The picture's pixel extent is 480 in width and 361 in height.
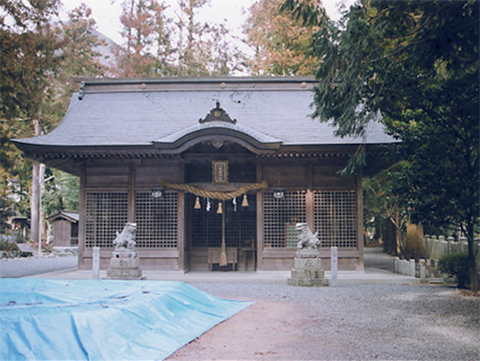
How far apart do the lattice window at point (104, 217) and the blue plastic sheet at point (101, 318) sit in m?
5.27

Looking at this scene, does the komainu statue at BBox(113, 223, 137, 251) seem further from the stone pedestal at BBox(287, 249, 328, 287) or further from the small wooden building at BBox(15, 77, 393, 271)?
the stone pedestal at BBox(287, 249, 328, 287)

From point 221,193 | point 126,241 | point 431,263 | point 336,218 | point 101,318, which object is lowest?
point 431,263

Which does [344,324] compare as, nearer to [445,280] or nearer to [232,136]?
[445,280]

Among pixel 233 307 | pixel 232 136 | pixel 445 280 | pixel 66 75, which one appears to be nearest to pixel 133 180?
pixel 232 136

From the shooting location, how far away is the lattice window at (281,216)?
486 inches

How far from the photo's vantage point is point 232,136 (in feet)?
37.6

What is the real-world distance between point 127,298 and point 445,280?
825 centimetres

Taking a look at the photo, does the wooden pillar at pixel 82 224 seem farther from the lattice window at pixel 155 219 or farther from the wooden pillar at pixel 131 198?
the lattice window at pixel 155 219

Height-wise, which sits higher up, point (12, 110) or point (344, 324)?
point (12, 110)

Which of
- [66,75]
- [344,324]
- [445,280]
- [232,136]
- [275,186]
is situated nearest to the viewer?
[344,324]

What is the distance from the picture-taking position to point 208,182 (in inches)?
498

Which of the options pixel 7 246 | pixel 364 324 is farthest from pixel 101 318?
pixel 7 246

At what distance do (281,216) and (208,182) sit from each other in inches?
95.8

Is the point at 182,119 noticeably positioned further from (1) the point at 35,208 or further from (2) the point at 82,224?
(1) the point at 35,208
